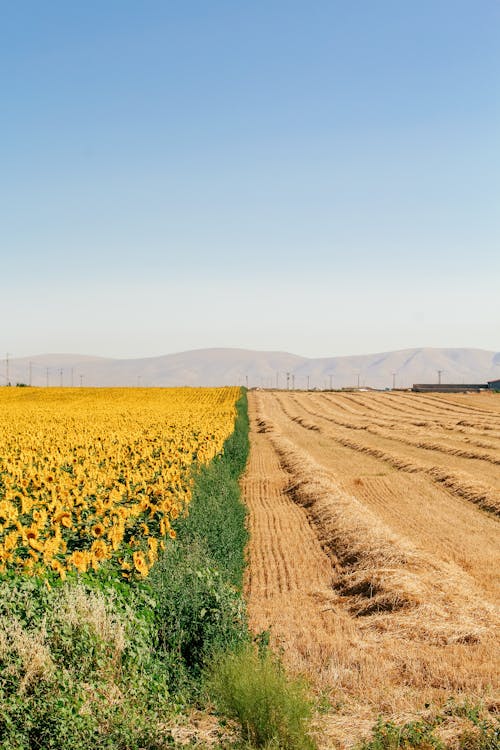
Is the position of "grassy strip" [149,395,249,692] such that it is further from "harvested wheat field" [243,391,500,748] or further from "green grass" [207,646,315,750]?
"green grass" [207,646,315,750]

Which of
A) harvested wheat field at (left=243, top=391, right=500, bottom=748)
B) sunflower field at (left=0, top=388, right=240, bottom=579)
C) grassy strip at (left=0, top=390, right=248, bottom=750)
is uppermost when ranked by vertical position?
sunflower field at (left=0, top=388, right=240, bottom=579)

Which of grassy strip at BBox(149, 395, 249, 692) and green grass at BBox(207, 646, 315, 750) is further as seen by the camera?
grassy strip at BBox(149, 395, 249, 692)

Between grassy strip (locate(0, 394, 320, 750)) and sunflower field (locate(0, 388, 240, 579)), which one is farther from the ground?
sunflower field (locate(0, 388, 240, 579))

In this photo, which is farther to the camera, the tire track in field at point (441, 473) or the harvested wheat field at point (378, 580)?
the tire track in field at point (441, 473)

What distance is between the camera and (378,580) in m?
11.2

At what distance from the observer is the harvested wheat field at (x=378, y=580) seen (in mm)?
7480

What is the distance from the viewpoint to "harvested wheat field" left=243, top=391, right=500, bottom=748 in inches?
295

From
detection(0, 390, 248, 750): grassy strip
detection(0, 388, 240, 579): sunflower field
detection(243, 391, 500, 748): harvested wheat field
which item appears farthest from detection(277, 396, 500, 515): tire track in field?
detection(0, 390, 248, 750): grassy strip

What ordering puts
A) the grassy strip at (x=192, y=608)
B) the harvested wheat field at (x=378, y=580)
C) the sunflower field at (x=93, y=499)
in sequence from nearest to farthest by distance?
the grassy strip at (x=192, y=608), the harvested wheat field at (x=378, y=580), the sunflower field at (x=93, y=499)

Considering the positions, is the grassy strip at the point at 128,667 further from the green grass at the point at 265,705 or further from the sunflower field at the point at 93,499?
the sunflower field at the point at 93,499

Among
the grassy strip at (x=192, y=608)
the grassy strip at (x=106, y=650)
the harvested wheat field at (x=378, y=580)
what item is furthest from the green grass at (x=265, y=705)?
the grassy strip at (x=192, y=608)

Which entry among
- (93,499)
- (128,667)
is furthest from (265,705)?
(93,499)

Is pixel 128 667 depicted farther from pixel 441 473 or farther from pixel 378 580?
pixel 441 473

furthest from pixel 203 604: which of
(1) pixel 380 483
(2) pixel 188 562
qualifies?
(1) pixel 380 483
